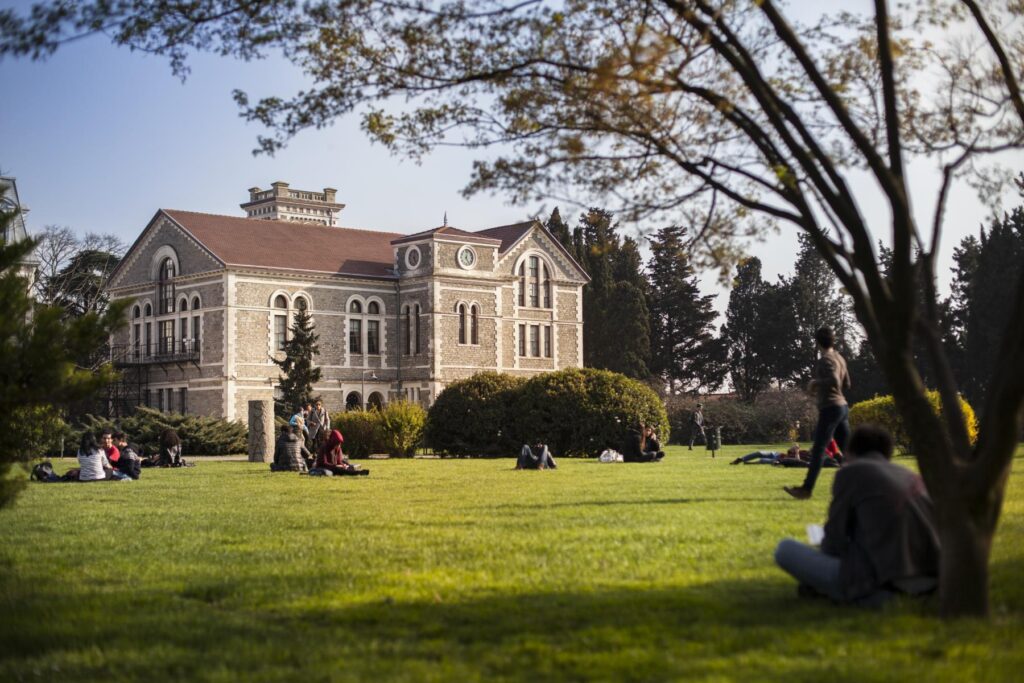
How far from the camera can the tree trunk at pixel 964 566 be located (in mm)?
6434

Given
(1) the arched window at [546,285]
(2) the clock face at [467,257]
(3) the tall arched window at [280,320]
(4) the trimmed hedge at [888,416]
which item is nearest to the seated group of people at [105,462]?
(4) the trimmed hedge at [888,416]

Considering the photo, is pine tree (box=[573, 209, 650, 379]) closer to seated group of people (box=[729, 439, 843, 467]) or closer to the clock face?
the clock face

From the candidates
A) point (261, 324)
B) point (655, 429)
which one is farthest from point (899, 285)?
point (261, 324)

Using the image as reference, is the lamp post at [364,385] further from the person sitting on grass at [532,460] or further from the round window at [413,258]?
the person sitting on grass at [532,460]

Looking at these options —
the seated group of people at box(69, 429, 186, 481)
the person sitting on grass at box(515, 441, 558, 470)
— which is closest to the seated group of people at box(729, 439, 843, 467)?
the person sitting on grass at box(515, 441, 558, 470)

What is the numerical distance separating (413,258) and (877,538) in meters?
57.2

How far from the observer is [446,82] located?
836cm

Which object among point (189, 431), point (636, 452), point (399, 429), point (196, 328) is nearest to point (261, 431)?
point (399, 429)

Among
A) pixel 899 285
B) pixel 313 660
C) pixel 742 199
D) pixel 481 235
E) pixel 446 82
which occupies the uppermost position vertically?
pixel 481 235

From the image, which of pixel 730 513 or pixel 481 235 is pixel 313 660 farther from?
pixel 481 235

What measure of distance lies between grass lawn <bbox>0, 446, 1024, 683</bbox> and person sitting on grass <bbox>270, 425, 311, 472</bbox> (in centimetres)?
1213

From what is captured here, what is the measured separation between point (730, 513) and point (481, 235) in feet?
174

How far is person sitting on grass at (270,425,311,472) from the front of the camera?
A: 26734mm

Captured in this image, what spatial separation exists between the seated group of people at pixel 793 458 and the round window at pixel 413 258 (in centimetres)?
3728
